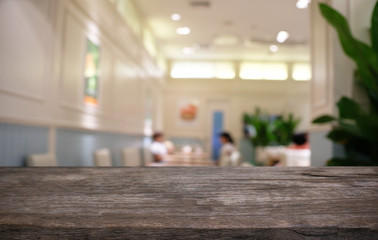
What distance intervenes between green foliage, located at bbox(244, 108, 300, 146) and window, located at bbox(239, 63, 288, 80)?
112 centimetres

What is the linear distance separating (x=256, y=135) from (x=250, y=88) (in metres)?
1.57

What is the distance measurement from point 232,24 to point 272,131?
337cm

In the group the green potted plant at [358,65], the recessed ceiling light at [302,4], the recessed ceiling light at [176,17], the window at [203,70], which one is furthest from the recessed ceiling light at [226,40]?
the green potted plant at [358,65]

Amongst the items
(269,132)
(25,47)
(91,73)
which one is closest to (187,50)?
(269,132)

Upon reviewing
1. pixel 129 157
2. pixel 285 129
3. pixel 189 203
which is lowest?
pixel 129 157

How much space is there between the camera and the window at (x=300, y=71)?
9.23 m

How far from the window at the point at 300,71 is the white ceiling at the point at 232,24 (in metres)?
0.58

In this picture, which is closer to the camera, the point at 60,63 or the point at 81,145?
the point at 60,63

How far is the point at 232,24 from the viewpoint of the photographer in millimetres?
6352

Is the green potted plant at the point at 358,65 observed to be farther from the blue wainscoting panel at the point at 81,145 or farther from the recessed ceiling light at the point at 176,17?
the recessed ceiling light at the point at 176,17

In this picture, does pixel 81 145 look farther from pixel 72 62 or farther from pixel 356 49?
pixel 356 49

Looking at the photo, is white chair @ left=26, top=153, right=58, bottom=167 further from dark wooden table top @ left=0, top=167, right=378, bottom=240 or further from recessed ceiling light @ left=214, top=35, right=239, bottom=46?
recessed ceiling light @ left=214, top=35, right=239, bottom=46

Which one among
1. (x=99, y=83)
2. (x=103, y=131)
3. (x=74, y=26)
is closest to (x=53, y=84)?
(x=74, y=26)

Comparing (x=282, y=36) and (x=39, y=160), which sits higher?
(x=282, y=36)
